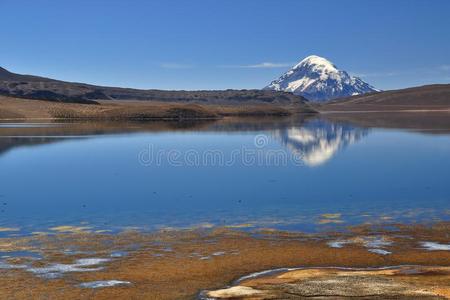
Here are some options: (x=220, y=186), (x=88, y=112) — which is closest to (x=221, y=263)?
(x=220, y=186)

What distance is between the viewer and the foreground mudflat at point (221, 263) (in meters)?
14.7

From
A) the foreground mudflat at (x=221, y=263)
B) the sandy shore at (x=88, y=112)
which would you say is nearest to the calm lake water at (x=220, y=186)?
the foreground mudflat at (x=221, y=263)

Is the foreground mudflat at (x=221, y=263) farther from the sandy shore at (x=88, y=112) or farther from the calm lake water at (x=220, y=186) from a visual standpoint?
the sandy shore at (x=88, y=112)

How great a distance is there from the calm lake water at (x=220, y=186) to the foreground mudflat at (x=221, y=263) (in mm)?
1896

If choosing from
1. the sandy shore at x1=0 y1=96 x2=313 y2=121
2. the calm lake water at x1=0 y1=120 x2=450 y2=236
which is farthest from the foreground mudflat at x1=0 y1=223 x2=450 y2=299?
the sandy shore at x1=0 y1=96 x2=313 y2=121

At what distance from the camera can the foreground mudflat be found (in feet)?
48.3

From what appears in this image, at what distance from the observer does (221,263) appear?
17.7 metres

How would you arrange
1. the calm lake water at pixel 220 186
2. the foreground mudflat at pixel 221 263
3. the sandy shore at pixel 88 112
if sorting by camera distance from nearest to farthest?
the foreground mudflat at pixel 221 263, the calm lake water at pixel 220 186, the sandy shore at pixel 88 112

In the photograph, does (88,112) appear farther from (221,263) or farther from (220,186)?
(221,263)

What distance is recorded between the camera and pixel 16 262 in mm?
17578

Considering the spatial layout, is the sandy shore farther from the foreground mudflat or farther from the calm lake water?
the foreground mudflat

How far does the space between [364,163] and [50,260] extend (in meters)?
29.2

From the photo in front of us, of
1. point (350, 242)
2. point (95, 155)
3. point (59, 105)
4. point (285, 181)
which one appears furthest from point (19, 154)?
point (59, 105)

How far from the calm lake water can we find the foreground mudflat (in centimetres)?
190
